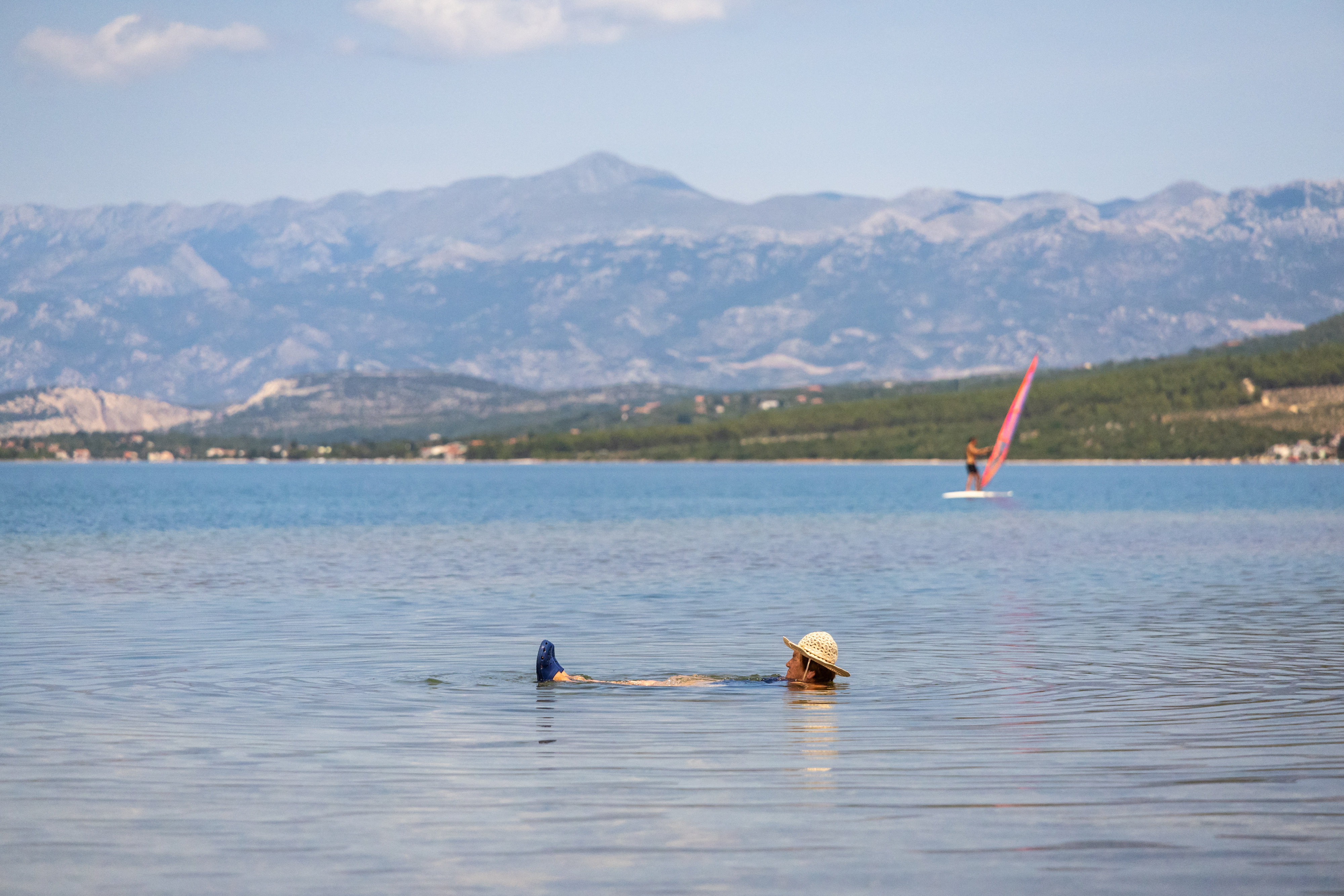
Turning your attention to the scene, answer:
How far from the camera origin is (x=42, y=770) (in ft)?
63.0

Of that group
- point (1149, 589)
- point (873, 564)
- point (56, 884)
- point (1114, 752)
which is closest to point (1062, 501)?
point (873, 564)

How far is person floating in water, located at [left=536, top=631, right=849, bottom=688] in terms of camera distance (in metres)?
26.1

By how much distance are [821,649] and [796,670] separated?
1.39 m

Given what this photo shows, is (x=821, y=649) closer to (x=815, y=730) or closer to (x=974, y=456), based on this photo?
(x=815, y=730)

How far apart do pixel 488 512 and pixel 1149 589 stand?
254 feet

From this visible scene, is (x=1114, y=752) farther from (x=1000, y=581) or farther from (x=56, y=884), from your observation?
(x=1000, y=581)

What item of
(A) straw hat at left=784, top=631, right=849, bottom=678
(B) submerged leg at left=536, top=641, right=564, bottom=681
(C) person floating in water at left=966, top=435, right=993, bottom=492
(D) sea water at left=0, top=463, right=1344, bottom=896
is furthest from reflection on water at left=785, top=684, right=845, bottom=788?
(C) person floating in water at left=966, top=435, right=993, bottom=492

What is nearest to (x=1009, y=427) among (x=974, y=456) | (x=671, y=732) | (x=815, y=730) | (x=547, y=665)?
(x=974, y=456)

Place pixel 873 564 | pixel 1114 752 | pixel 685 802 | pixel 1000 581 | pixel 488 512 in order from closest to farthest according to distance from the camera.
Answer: pixel 685 802 < pixel 1114 752 < pixel 1000 581 < pixel 873 564 < pixel 488 512

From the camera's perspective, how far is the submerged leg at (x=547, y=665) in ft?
85.6

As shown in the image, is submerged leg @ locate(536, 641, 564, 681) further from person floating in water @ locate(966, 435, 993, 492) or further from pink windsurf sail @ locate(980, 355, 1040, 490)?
pink windsurf sail @ locate(980, 355, 1040, 490)

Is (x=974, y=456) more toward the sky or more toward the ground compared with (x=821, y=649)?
more toward the sky

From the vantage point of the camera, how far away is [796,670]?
27.3m

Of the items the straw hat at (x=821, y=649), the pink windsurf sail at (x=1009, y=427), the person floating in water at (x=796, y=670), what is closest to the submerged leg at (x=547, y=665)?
the person floating in water at (x=796, y=670)
